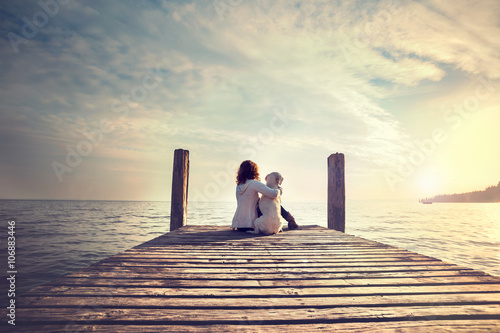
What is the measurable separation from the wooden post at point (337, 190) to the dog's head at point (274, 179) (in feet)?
8.88

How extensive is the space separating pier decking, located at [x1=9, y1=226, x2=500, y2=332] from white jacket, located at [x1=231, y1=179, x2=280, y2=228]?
2159 millimetres

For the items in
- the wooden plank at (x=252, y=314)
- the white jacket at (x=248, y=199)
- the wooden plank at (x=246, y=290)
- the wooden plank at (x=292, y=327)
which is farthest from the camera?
the white jacket at (x=248, y=199)

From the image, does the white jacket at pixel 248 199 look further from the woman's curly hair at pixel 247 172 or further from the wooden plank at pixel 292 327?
the wooden plank at pixel 292 327

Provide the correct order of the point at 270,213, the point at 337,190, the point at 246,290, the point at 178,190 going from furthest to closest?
the point at 337,190, the point at 178,190, the point at 270,213, the point at 246,290

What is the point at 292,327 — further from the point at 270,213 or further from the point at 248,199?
the point at 248,199

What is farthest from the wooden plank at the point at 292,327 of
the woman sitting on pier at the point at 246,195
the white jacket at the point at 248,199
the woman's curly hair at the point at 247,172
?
the woman's curly hair at the point at 247,172

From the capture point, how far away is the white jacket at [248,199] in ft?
19.5

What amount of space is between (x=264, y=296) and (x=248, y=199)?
3.88 metres

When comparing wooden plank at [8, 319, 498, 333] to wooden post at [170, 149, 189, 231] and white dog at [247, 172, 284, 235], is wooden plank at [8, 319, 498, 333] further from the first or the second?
wooden post at [170, 149, 189, 231]

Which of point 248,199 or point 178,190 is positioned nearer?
point 248,199

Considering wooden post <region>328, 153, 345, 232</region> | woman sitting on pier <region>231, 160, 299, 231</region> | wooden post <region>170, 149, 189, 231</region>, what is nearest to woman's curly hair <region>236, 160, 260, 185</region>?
woman sitting on pier <region>231, 160, 299, 231</region>

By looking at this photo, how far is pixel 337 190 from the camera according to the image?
325 inches

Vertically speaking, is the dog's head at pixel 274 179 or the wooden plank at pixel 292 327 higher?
the dog's head at pixel 274 179

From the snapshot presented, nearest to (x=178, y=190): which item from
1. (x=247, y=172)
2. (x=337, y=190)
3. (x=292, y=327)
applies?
(x=247, y=172)
